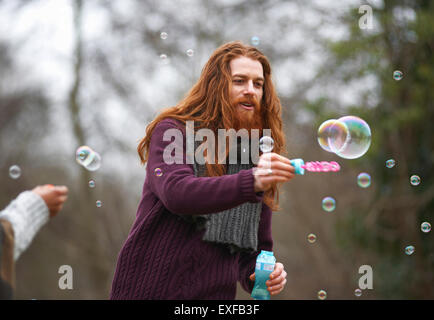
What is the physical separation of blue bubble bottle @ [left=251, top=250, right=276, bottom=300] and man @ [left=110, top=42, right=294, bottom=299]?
0.04m

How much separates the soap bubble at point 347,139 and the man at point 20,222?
4.60 feet

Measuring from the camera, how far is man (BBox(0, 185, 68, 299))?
1.90 m

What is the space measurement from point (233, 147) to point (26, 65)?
8.40 meters

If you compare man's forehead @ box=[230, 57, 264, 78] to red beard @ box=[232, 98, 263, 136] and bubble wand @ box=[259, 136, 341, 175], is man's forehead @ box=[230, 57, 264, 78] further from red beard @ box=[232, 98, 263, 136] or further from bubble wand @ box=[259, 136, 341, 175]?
bubble wand @ box=[259, 136, 341, 175]

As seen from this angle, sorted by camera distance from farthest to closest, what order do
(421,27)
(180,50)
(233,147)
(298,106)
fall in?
(180,50)
(298,106)
(421,27)
(233,147)

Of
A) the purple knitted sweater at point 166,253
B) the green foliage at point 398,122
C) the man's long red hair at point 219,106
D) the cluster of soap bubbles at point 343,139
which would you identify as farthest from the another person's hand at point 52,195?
the green foliage at point 398,122

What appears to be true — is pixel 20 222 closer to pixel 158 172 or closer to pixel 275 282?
pixel 158 172

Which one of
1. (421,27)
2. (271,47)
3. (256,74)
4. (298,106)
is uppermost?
(271,47)

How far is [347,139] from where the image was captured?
8.07 ft

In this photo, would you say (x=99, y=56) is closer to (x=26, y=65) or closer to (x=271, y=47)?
(x=26, y=65)

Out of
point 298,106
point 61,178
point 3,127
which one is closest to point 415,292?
point 298,106

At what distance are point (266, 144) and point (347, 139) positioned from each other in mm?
668

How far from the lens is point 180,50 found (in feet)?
29.0

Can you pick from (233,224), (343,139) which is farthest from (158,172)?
(343,139)
